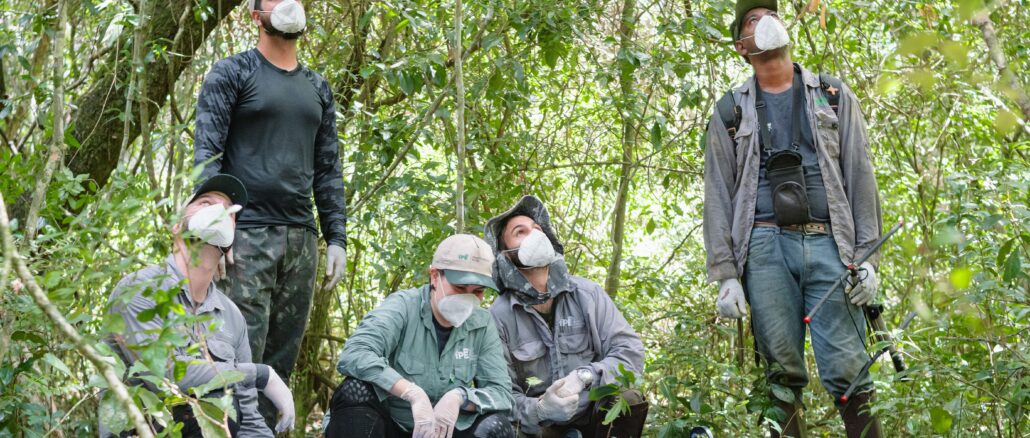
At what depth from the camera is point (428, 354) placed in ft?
12.3

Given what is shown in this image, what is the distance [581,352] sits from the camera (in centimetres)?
406

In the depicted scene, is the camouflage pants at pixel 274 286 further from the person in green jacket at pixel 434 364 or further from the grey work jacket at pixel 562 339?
the grey work jacket at pixel 562 339

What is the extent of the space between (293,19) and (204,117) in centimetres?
47

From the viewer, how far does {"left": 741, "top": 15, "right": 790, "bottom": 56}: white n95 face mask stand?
3766mm

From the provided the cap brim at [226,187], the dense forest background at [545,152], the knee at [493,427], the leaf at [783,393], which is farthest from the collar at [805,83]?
the cap brim at [226,187]

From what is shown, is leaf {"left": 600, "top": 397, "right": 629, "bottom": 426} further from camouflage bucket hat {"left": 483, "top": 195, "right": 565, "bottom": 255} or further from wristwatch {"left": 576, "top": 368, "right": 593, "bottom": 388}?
camouflage bucket hat {"left": 483, "top": 195, "right": 565, "bottom": 255}

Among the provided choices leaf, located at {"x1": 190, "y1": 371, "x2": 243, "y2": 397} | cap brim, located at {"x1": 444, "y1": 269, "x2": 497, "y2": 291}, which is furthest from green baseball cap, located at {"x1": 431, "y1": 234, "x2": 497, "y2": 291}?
leaf, located at {"x1": 190, "y1": 371, "x2": 243, "y2": 397}

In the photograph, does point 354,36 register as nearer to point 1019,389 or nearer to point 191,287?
point 191,287

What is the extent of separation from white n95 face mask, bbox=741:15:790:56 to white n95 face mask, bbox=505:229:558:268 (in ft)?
3.48

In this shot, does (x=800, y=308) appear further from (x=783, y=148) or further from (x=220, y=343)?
(x=220, y=343)

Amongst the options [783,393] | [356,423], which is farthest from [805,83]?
[356,423]

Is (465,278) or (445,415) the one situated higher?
(465,278)

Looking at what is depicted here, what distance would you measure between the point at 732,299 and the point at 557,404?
0.71 m

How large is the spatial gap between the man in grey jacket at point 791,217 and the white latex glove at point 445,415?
98 centimetres
